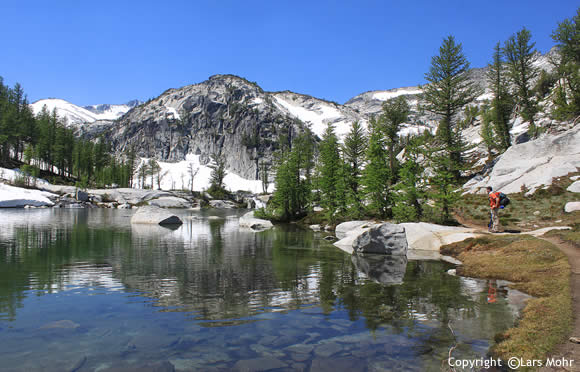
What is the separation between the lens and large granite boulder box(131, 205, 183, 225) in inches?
1745

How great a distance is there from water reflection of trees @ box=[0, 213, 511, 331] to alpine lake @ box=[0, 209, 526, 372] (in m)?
0.06

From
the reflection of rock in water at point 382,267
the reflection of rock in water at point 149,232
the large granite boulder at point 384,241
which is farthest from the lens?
the reflection of rock in water at point 149,232

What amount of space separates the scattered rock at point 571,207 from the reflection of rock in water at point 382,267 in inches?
636

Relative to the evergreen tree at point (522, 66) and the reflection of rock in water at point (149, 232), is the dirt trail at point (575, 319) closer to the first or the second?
the reflection of rock in water at point (149, 232)

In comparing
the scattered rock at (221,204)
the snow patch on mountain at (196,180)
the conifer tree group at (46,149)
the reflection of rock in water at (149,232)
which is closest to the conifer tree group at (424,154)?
the reflection of rock in water at (149,232)

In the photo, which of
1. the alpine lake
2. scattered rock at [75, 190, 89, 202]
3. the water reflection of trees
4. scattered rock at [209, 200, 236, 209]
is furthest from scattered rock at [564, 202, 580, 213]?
scattered rock at [209, 200, 236, 209]

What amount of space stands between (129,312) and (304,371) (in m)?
6.21

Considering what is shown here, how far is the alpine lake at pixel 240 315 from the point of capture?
6812 mm

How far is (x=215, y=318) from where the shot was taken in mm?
9266

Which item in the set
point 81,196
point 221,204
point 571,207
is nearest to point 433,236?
point 571,207

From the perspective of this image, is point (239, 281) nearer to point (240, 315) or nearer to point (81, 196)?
point (240, 315)

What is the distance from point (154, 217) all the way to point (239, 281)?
35035 millimetres

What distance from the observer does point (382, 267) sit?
17.6 meters

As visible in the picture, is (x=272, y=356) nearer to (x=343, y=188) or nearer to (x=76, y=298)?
(x=76, y=298)
